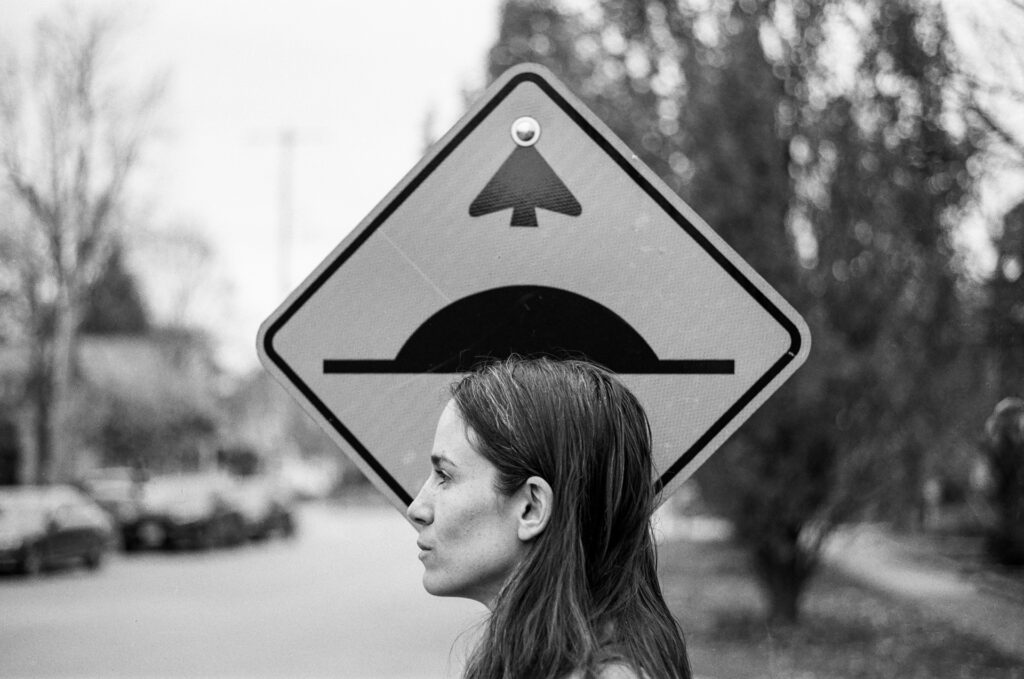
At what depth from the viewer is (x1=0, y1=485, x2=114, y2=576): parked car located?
19.4m

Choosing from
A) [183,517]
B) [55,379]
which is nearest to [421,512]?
[183,517]

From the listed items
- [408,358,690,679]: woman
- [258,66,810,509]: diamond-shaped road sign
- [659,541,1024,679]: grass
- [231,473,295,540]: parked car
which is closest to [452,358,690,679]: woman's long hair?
[408,358,690,679]: woman

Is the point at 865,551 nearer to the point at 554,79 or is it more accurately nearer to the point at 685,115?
the point at 685,115

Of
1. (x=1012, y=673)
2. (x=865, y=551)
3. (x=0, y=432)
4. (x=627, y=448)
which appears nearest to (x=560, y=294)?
(x=627, y=448)

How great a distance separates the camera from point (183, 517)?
25328 millimetres

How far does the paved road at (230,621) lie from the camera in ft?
36.9

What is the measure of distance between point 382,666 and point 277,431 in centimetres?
7282

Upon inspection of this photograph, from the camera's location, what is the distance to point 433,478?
185cm

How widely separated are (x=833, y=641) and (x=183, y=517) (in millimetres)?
17293

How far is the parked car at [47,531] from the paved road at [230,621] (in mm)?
363

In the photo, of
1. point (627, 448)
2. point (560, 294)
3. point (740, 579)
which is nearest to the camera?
point (627, 448)

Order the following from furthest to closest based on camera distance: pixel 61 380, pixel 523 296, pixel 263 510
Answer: pixel 61 380 < pixel 263 510 < pixel 523 296

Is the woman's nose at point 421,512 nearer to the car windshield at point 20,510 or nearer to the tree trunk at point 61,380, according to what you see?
Result: the car windshield at point 20,510

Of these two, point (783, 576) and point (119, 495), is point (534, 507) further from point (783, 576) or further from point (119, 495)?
point (119, 495)
